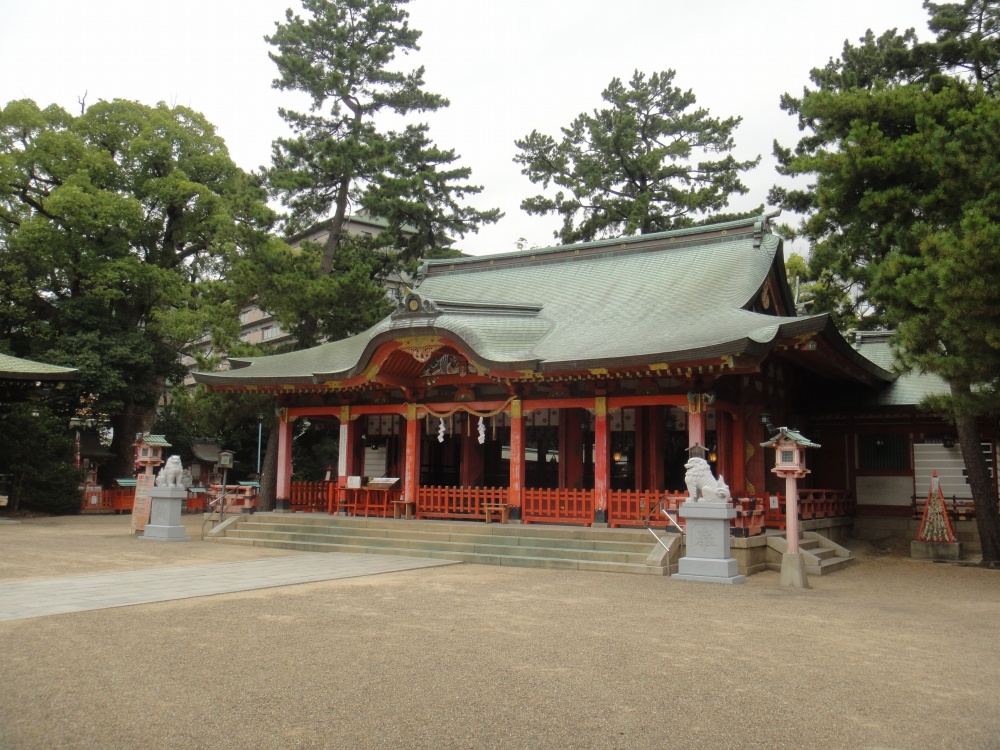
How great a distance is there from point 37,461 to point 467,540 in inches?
663

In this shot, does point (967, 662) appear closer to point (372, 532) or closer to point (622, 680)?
point (622, 680)

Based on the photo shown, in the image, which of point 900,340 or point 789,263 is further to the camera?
point 789,263

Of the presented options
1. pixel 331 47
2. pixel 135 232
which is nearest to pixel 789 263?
pixel 331 47

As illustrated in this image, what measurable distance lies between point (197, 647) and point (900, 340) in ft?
35.6

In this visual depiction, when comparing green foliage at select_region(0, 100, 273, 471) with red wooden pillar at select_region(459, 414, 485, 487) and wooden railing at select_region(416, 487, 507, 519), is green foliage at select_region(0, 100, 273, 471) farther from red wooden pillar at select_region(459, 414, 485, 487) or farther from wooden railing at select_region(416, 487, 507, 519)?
wooden railing at select_region(416, 487, 507, 519)

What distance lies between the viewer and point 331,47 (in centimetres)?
2505

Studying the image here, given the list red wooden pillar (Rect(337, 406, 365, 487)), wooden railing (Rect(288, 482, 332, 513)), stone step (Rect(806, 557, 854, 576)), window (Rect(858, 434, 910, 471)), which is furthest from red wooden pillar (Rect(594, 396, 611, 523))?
wooden railing (Rect(288, 482, 332, 513))

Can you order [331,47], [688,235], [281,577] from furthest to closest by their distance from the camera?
1. [331,47]
2. [688,235]
3. [281,577]

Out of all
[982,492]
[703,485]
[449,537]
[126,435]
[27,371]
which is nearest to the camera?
[703,485]

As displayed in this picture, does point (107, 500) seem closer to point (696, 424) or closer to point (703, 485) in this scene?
point (696, 424)

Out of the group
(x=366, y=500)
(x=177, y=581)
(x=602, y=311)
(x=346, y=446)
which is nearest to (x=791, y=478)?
(x=602, y=311)

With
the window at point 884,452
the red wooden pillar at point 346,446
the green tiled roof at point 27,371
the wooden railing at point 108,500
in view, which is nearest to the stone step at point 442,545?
the red wooden pillar at point 346,446

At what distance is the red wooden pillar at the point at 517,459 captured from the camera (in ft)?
50.8

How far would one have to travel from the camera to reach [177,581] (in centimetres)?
1063
